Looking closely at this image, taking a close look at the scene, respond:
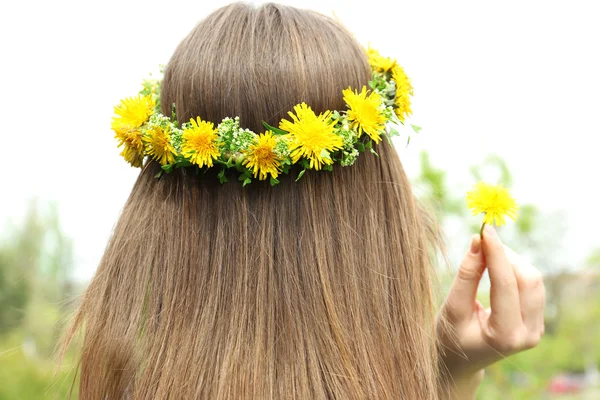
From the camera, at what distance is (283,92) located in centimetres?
109

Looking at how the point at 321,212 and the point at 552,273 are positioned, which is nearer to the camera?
the point at 321,212

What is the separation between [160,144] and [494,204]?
0.63 meters

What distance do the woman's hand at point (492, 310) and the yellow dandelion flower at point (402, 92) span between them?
0.28 metres

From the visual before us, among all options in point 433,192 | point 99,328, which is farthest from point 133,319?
point 433,192

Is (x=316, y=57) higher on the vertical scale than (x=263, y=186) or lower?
higher

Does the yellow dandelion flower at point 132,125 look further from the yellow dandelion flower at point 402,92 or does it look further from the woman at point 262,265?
the yellow dandelion flower at point 402,92

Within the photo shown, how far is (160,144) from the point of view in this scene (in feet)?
3.79

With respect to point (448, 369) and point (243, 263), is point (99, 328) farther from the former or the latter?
point (448, 369)

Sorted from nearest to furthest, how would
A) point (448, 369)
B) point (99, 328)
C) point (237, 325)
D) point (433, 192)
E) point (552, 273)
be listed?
1. point (237, 325)
2. point (99, 328)
3. point (448, 369)
4. point (433, 192)
5. point (552, 273)

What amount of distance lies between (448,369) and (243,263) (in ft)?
2.00

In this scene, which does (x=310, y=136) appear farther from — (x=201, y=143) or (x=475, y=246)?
(x=475, y=246)

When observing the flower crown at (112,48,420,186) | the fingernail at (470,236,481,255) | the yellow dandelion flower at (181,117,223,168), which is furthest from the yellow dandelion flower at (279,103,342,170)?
the fingernail at (470,236,481,255)

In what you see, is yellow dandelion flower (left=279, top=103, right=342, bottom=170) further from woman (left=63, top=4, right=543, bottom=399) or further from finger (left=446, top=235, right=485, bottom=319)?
finger (left=446, top=235, right=485, bottom=319)

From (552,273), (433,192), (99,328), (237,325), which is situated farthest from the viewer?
(552,273)
